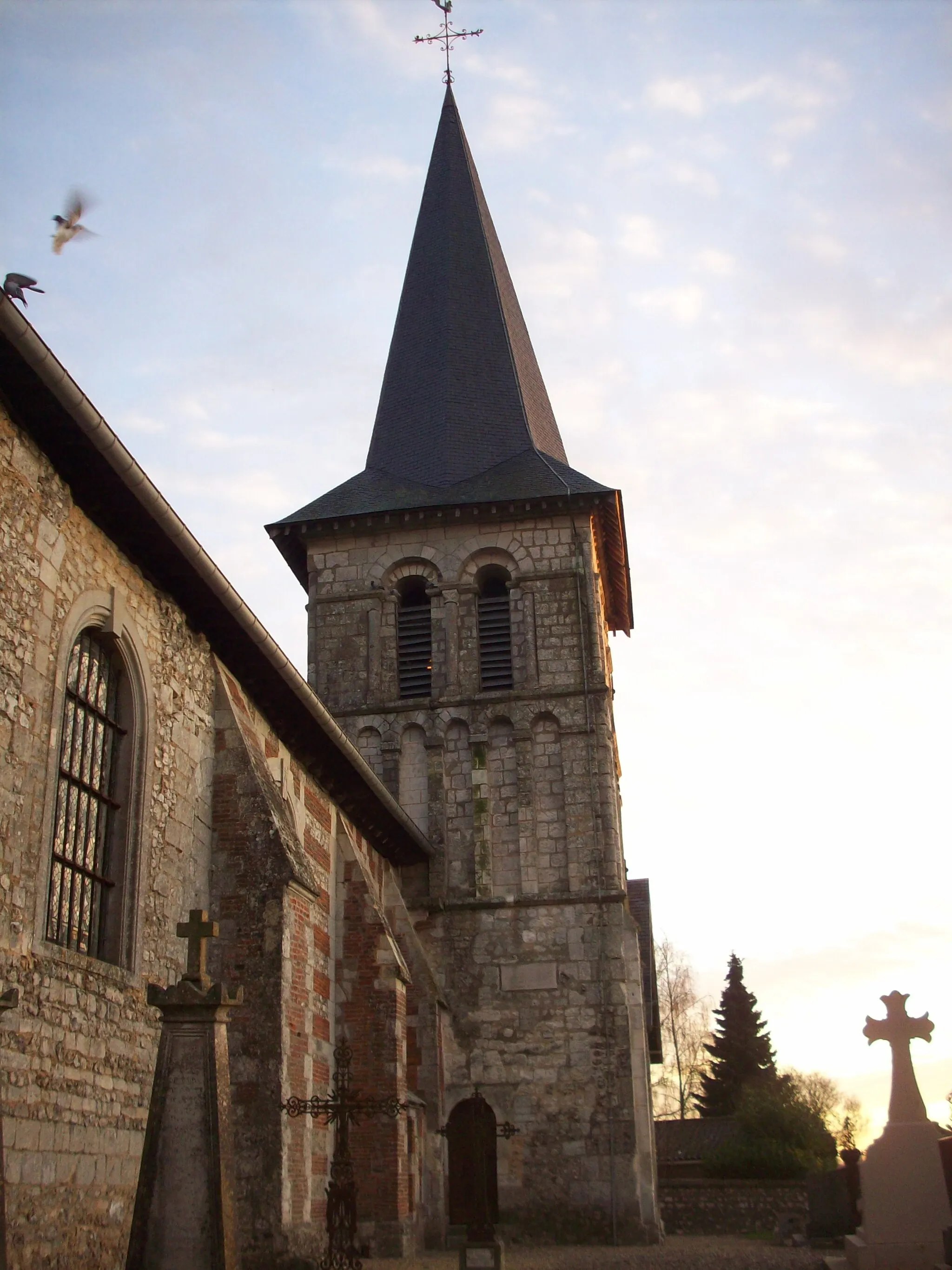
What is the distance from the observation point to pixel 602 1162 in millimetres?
17281

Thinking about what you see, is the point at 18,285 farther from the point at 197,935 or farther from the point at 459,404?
the point at 459,404

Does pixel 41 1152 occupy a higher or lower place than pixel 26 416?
lower

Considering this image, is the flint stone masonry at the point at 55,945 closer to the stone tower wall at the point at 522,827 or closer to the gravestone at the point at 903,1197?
the gravestone at the point at 903,1197

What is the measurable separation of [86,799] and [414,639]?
11.8m

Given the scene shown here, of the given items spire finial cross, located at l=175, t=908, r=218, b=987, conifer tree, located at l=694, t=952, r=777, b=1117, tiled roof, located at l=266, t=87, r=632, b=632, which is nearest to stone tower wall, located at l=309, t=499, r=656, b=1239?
tiled roof, located at l=266, t=87, r=632, b=632

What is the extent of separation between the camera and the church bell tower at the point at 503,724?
17.7m

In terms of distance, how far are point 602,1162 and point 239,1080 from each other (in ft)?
28.4

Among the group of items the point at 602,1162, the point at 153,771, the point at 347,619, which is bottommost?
the point at 602,1162

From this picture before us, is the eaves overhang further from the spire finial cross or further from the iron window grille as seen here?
the spire finial cross

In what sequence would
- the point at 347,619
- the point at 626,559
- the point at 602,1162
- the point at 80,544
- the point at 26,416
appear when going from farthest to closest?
the point at 626,559
the point at 347,619
the point at 602,1162
the point at 80,544
the point at 26,416

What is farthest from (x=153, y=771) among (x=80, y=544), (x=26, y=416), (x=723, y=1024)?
(x=723, y=1024)

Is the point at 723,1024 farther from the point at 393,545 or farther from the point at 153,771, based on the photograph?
the point at 153,771

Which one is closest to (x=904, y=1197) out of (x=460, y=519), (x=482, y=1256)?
(x=482, y=1256)

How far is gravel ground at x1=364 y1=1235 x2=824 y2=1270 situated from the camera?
13.2m
